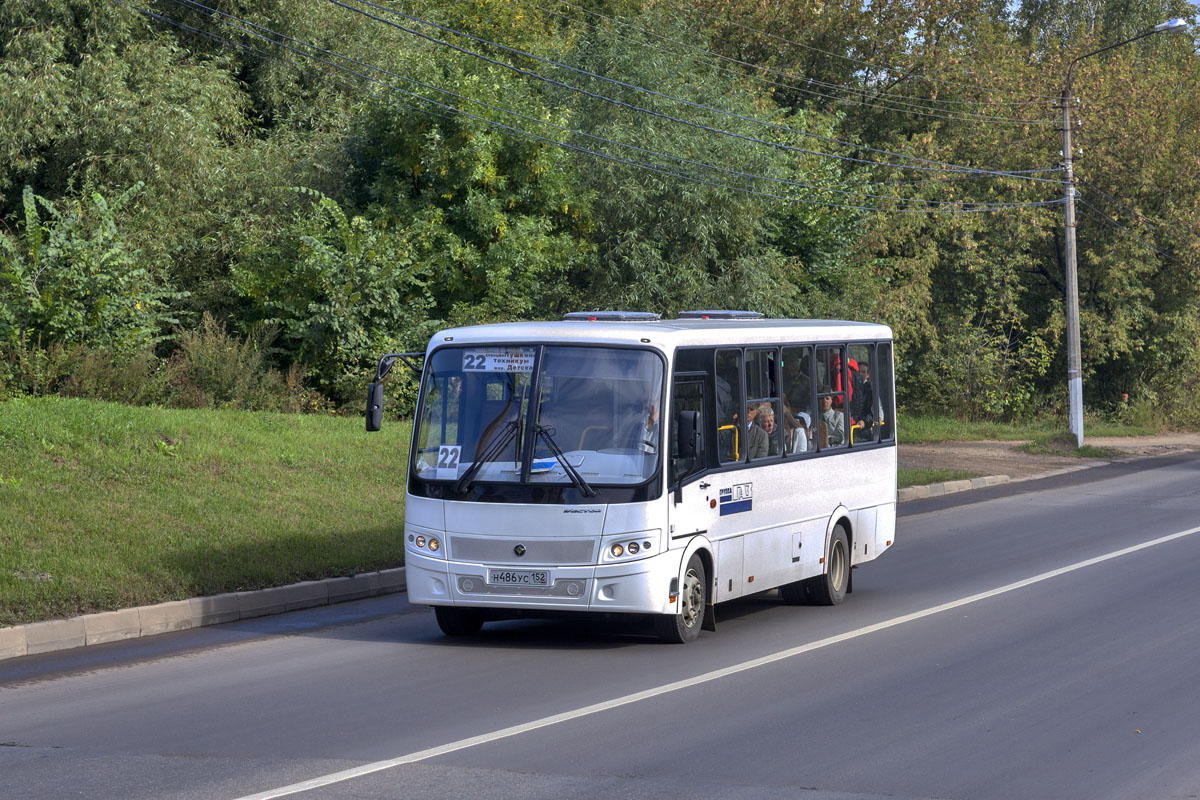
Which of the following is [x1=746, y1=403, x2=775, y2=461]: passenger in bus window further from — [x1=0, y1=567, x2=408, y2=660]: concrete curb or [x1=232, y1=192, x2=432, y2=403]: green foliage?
[x1=232, y1=192, x2=432, y2=403]: green foliage

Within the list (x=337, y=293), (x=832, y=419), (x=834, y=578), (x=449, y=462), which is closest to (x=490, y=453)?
(x=449, y=462)

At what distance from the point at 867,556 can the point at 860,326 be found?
2375 mm

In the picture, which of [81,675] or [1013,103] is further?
[1013,103]

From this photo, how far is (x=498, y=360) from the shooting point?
36.1ft

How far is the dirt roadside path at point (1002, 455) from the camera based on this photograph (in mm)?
28391

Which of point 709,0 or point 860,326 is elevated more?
point 709,0

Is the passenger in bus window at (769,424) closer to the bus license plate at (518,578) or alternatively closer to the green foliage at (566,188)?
the bus license plate at (518,578)

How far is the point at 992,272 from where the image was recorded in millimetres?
41000

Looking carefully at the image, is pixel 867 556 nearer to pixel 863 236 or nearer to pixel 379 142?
pixel 379 142

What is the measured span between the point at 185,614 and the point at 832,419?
627 cm

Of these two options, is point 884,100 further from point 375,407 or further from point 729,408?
point 375,407

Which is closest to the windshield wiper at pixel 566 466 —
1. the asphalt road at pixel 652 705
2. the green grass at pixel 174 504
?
the asphalt road at pixel 652 705

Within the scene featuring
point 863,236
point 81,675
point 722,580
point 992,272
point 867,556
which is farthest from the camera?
point 992,272

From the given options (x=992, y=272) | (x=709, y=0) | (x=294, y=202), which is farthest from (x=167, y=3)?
(x=992, y=272)
